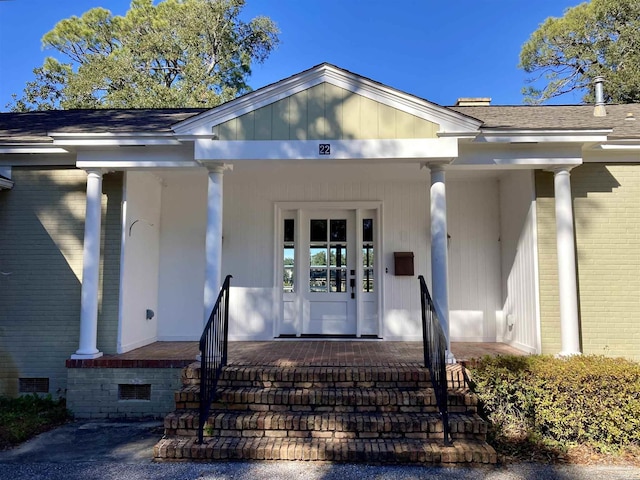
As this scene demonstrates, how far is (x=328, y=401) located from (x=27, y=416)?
3.22m

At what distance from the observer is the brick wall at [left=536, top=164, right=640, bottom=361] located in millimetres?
4961

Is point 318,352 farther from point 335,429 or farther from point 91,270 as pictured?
point 91,270

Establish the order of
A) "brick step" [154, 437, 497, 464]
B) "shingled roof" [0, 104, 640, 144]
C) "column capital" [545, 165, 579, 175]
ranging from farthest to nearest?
"shingled roof" [0, 104, 640, 144] → "column capital" [545, 165, 579, 175] → "brick step" [154, 437, 497, 464]

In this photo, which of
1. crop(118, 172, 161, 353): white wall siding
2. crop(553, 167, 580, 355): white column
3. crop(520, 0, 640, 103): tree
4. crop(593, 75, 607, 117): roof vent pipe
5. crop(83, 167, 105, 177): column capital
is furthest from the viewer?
crop(520, 0, 640, 103): tree

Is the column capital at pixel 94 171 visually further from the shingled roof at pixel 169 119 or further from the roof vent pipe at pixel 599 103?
the roof vent pipe at pixel 599 103

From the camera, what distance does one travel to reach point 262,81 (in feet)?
63.9

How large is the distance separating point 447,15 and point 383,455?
17.7 m

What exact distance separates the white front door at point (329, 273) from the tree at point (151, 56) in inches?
447

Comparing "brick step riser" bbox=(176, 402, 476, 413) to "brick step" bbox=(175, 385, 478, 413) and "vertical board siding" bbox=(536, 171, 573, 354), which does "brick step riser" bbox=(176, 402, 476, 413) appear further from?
"vertical board siding" bbox=(536, 171, 573, 354)

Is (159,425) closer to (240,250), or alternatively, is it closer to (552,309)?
(240,250)

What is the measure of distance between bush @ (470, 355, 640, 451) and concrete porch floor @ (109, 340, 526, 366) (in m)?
0.77

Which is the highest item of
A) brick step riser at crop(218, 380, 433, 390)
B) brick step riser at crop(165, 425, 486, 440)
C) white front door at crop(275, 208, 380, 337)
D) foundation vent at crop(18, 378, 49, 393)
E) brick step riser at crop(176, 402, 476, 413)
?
white front door at crop(275, 208, 380, 337)

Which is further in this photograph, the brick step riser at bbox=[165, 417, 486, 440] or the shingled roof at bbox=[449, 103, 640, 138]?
the shingled roof at bbox=[449, 103, 640, 138]

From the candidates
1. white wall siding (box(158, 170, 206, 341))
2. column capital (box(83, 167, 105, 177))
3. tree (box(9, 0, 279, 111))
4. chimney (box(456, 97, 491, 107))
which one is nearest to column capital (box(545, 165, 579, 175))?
chimney (box(456, 97, 491, 107))
